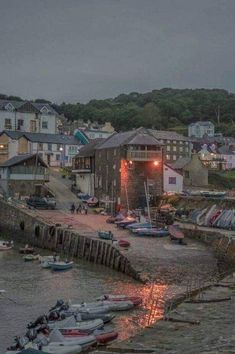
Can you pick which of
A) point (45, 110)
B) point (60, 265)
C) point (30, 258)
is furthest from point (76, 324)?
point (45, 110)

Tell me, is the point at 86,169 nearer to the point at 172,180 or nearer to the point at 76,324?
the point at 172,180

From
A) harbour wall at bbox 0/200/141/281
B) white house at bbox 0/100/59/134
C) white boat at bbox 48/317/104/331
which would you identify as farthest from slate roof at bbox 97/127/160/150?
white boat at bbox 48/317/104/331

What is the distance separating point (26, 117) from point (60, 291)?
78109mm

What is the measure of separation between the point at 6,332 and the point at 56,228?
93.5ft

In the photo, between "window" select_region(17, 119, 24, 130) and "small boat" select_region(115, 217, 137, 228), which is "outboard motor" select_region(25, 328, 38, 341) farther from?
"window" select_region(17, 119, 24, 130)

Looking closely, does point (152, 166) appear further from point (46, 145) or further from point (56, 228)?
point (46, 145)

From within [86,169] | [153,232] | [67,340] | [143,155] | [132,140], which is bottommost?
[67,340]

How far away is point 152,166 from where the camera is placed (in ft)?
236

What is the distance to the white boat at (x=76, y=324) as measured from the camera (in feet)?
81.5

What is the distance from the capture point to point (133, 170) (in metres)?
70.9

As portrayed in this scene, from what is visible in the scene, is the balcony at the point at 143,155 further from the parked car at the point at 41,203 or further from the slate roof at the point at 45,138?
the slate roof at the point at 45,138

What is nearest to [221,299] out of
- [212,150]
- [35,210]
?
[35,210]

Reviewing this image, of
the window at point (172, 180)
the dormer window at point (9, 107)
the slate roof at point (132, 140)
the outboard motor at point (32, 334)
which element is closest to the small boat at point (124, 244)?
the outboard motor at point (32, 334)

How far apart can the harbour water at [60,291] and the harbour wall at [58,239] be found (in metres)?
0.93
